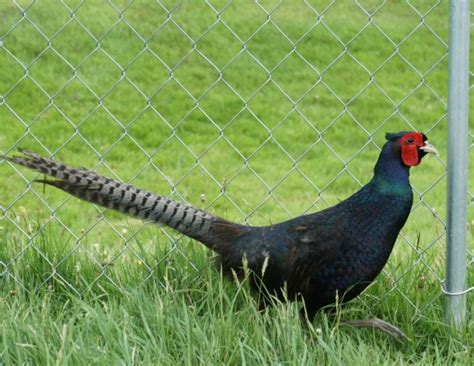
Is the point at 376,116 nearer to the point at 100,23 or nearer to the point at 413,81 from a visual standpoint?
the point at 413,81

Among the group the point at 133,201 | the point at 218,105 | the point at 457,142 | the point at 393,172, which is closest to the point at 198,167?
the point at 218,105

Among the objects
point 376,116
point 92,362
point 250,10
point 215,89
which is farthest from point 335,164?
point 92,362

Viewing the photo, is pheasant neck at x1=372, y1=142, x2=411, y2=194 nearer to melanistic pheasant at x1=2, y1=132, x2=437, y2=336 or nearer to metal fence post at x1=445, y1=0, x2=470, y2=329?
melanistic pheasant at x1=2, y1=132, x2=437, y2=336

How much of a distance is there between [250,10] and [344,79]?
1.09 metres

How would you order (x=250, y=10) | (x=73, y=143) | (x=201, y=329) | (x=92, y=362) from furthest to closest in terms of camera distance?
(x=250, y=10), (x=73, y=143), (x=201, y=329), (x=92, y=362)

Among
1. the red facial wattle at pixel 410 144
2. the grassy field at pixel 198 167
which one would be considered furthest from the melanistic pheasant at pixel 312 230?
the grassy field at pixel 198 167

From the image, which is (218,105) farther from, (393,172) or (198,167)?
(393,172)

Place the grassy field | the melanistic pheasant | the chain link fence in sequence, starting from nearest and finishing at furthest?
1. the grassy field
2. the melanistic pheasant
3. the chain link fence

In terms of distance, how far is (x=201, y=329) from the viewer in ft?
10.6

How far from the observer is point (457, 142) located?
3330 mm

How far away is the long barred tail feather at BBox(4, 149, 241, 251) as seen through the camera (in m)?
3.56

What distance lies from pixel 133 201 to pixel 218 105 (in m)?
3.67

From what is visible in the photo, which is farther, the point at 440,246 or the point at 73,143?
the point at 73,143

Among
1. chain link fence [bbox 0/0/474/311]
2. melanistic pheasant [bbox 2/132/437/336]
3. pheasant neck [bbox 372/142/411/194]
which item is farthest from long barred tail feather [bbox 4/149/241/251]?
chain link fence [bbox 0/0/474/311]
